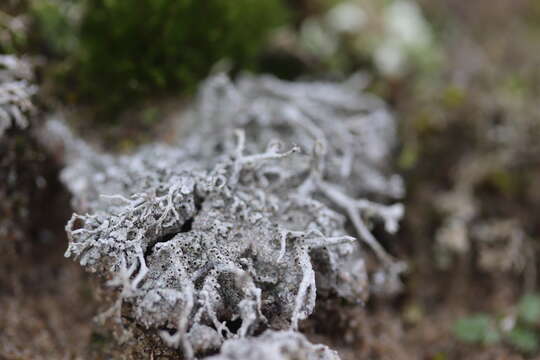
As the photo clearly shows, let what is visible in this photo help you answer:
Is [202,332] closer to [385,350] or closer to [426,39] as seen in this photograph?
[385,350]

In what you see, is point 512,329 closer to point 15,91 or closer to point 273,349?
point 273,349

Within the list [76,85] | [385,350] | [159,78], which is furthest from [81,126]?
[385,350]

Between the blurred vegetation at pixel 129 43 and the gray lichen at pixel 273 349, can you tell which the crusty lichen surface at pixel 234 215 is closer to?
the gray lichen at pixel 273 349

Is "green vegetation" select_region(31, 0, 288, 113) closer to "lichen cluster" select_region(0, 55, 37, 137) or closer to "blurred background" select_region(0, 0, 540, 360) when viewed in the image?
"blurred background" select_region(0, 0, 540, 360)

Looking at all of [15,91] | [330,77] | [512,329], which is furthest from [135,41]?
[512,329]

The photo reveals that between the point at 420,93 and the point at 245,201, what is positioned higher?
the point at 420,93

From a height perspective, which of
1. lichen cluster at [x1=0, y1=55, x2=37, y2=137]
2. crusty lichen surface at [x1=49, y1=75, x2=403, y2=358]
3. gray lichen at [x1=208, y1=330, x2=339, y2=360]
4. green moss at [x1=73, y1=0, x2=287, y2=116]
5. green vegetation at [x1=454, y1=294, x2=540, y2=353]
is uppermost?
green moss at [x1=73, y1=0, x2=287, y2=116]

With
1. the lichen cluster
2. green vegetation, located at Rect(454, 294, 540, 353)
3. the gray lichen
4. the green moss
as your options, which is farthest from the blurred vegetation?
green vegetation, located at Rect(454, 294, 540, 353)
